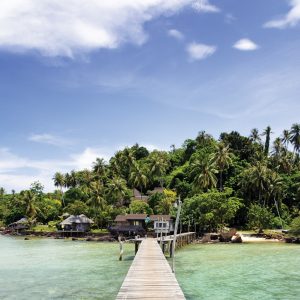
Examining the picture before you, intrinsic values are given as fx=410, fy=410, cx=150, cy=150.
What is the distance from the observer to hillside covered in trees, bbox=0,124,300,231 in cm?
6988

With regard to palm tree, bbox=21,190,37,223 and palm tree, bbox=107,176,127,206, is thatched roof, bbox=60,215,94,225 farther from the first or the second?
palm tree, bbox=21,190,37,223

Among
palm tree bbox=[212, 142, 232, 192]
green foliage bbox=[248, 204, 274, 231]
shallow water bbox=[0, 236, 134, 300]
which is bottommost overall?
shallow water bbox=[0, 236, 134, 300]

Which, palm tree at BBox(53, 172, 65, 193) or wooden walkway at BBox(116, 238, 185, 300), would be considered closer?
wooden walkway at BBox(116, 238, 185, 300)

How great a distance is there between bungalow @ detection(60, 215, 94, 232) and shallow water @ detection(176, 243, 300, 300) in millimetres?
45680

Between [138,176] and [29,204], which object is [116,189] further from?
[29,204]

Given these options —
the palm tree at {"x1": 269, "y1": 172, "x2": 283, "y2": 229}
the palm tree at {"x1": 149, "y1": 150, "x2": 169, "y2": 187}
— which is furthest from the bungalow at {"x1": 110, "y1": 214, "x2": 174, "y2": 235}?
the palm tree at {"x1": 149, "y1": 150, "x2": 169, "y2": 187}

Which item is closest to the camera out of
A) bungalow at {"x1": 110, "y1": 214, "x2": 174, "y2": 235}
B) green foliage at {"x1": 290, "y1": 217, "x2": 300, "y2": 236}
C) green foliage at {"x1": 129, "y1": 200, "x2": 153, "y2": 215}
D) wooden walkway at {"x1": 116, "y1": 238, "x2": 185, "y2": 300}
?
wooden walkway at {"x1": 116, "y1": 238, "x2": 185, "y2": 300}

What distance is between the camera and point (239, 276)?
28.2 m

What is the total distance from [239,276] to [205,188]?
52.7 m

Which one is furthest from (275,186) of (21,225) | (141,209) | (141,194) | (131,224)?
(21,225)

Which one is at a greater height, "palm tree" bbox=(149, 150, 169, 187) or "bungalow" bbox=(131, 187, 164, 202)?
"palm tree" bbox=(149, 150, 169, 187)

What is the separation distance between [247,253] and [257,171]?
31704mm

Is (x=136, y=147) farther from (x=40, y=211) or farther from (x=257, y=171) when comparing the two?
(x=257, y=171)

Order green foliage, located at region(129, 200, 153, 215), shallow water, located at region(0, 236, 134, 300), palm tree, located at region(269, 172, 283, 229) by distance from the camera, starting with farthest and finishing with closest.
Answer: green foliage, located at region(129, 200, 153, 215) < palm tree, located at region(269, 172, 283, 229) < shallow water, located at region(0, 236, 134, 300)
